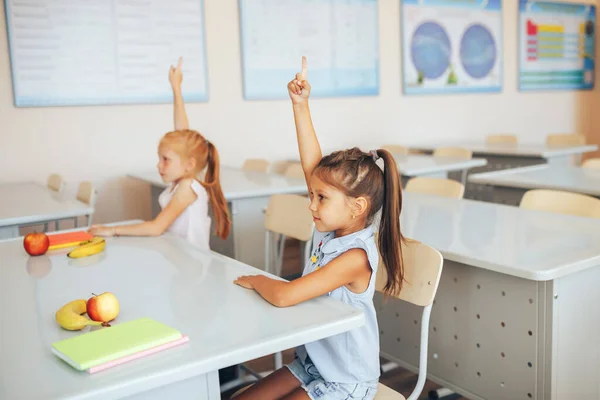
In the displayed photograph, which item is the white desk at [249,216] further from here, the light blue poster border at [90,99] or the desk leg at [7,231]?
the light blue poster border at [90,99]

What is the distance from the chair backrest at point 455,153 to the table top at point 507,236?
6.69 feet

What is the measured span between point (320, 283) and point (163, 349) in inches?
15.6

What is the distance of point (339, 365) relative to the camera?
145 centimetres

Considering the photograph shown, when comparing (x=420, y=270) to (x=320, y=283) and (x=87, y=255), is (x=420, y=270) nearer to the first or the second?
(x=320, y=283)

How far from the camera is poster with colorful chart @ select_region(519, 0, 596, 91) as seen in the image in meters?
6.96

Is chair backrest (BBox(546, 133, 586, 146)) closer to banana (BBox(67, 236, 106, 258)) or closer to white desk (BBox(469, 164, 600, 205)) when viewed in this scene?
white desk (BBox(469, 164, 600, 205))

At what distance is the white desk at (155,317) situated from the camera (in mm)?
986

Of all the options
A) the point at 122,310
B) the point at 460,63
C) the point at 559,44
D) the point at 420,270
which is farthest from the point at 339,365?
the point at 559,44

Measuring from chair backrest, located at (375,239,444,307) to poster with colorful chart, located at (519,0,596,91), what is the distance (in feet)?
19.4

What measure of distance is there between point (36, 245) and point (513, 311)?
4.68ft

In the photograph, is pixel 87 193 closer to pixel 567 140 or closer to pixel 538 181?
pixel 538 181

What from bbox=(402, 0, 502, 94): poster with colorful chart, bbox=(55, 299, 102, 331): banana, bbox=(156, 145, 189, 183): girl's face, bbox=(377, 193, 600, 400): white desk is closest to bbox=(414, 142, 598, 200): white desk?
bbox=(402, 0, 502, 94): poster with colorful chart

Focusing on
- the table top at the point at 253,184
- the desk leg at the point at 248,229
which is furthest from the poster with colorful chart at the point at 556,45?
the desk leg at the point at 248,229

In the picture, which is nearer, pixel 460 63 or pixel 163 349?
pixel 163 349
